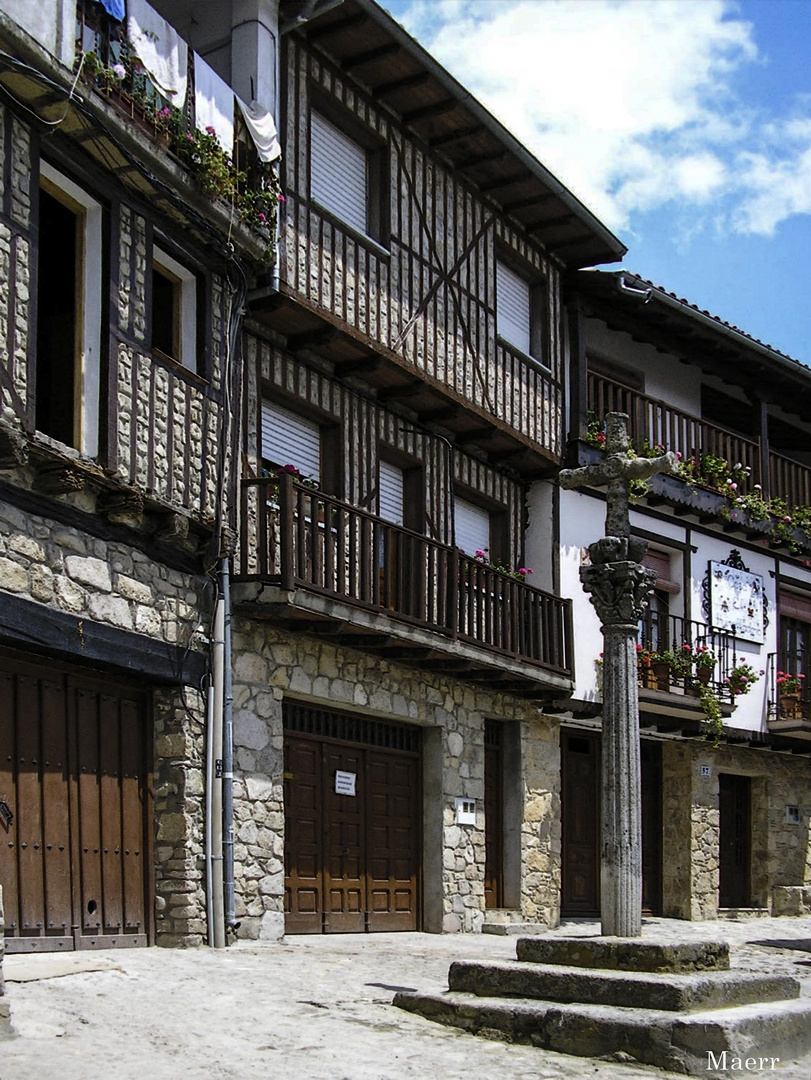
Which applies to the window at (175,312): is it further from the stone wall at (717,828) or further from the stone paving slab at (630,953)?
the stone wall at (717,828)

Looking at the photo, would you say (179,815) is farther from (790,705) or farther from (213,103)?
(790,705)

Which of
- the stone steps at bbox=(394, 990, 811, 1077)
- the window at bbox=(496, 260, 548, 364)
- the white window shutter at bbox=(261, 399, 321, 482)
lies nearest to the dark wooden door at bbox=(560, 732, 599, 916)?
the window at bbox=(496, 260, 548, 364)

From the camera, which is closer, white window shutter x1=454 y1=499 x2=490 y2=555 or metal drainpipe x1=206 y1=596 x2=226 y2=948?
metal drainpipe x1=206 y1=596 x2=226 y2=948

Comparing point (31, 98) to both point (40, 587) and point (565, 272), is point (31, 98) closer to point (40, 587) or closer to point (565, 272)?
point (40, 587)

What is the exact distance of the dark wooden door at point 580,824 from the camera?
1816 cm

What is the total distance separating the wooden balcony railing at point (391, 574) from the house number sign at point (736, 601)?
11.5 ft

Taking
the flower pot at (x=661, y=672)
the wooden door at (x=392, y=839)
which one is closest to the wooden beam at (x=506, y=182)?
the flower pot at (x=661, y=672)

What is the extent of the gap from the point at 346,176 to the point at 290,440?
2.78m

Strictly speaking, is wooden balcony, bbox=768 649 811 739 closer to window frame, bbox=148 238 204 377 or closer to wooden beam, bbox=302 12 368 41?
wooden beam, bbox=302 12 368 41

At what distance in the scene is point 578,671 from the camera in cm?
1759

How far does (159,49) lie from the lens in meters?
11.8

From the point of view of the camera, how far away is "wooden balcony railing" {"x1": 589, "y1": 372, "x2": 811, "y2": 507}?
18.9 m

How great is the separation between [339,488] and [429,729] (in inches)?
112

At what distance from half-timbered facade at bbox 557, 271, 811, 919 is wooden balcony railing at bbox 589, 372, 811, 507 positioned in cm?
3
